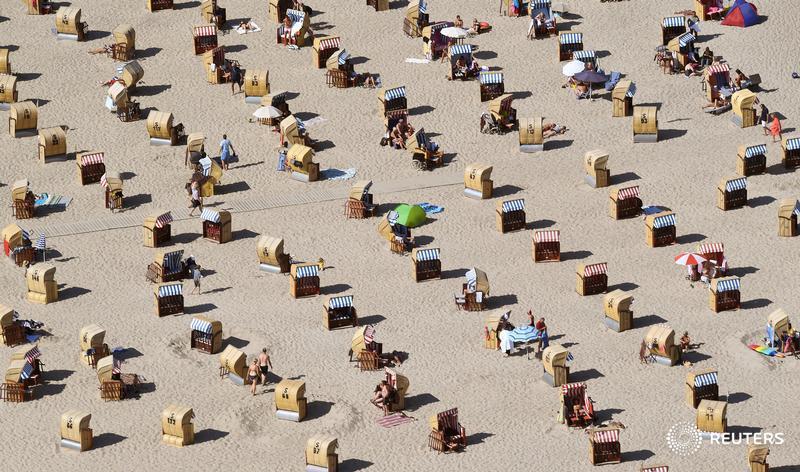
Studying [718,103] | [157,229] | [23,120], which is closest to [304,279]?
[157,229]

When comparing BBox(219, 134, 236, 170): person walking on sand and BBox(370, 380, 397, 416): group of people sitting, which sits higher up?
BBox(219, 134, 236, 170): person walking on sand

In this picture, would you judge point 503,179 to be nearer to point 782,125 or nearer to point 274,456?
point 782,125

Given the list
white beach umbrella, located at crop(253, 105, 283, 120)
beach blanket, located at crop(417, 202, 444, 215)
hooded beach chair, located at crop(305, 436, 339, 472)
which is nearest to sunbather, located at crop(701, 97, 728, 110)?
beach blanket, located at crop(417, 202, 444, 215)

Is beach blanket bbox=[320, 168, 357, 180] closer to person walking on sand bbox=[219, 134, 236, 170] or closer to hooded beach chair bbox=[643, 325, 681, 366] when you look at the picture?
person walking on sand bbox=[219, 134, 236, 170]

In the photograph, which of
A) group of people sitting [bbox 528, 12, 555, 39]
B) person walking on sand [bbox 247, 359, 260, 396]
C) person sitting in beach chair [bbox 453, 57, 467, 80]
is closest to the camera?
person walking on sand [bbox 247, 359, 260, 396]

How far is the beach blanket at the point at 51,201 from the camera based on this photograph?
10309cm

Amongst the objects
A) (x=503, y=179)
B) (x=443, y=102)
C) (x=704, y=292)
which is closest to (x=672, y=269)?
(x=704, y=292)

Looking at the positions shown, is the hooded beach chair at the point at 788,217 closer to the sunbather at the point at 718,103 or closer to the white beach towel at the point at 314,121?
the sunbather at the point at 718,103

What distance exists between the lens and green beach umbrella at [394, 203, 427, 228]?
323 ft

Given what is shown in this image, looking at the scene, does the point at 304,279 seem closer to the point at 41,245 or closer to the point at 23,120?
the point at 41,245

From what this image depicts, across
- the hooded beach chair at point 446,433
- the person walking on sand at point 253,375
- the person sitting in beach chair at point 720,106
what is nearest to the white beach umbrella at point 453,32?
the person sitting in beach chair at point 720,106

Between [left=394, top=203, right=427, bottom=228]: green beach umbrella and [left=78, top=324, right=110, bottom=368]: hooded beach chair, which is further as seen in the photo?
[left=394, top=203, right=427, bottom=228]: green beach umbrella

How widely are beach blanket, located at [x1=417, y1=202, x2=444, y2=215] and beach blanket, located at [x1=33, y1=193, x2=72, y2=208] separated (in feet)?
51.1

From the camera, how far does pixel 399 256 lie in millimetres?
97188
